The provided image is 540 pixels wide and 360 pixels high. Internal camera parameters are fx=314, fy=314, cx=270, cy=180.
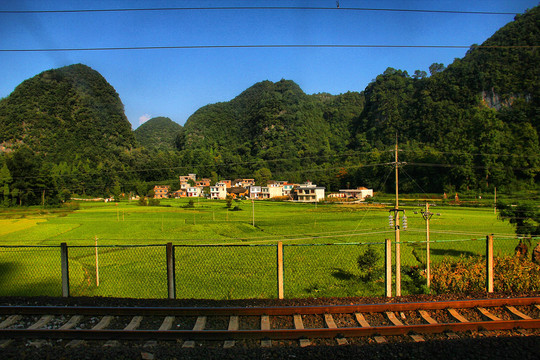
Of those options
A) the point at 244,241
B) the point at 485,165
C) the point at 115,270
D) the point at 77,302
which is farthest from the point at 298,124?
the point at 77,302

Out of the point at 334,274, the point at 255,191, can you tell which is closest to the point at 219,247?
the point at 334,274

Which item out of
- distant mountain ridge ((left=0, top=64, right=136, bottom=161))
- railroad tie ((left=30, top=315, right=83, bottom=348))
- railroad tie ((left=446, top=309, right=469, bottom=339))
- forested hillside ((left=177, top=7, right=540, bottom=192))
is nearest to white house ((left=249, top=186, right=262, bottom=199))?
forested hillside ((left=177, top=7, right=540, bottom=192))

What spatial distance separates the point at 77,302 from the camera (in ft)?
15.4

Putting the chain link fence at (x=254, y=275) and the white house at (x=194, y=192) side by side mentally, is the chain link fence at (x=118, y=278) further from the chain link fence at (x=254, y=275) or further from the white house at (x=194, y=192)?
the white house at (x=194, y=192)

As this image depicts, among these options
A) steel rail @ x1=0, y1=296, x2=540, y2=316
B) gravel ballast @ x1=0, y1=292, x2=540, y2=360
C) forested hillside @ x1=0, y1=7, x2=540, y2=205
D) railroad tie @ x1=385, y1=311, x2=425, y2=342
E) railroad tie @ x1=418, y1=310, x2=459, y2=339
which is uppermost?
forested hillside @ x1=0, y1=7, x2=540, y2=205

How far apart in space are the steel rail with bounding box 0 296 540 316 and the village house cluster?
45.0 m

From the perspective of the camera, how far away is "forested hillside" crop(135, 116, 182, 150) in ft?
392

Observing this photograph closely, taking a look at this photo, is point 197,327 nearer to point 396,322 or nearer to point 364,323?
point 364,323

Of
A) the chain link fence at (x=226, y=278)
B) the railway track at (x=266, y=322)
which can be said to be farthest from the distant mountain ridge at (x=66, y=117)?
the railway track at (x=266, y=322)

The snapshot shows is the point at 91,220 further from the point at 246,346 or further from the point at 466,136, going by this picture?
the point at 466,136

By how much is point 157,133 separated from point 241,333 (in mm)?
137100

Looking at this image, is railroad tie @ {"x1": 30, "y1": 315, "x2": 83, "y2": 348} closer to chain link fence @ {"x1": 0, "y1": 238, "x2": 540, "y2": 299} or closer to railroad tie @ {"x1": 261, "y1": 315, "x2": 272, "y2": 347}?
chain link fence @ {"x1": 0, "y1": 238, "x2": 540, "y2": 299}

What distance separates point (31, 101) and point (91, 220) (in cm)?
7941

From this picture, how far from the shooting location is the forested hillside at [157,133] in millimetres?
119606
